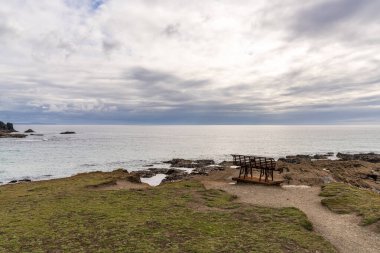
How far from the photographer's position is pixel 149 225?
1770 cm

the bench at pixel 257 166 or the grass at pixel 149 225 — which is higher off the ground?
the bench at pixel 257 166

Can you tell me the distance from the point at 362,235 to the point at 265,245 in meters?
6.23

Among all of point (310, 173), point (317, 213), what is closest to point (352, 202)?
point (317, 213)

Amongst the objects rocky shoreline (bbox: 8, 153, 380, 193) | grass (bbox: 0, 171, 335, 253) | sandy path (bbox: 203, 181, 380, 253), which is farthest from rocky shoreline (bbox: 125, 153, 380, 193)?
grass (bbox: 0, 171, 335, 253)

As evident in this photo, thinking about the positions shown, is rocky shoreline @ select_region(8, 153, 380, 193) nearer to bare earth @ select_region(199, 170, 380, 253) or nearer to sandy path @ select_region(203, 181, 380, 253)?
bare earth @ select_region(199, 170, 380, 253)

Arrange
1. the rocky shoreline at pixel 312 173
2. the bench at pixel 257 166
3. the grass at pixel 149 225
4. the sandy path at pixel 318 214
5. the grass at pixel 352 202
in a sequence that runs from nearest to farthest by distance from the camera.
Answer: the grass at pixel 149 225
the sandy path at pixel 318 214
the grass at pixel 352 202
the bench at pixel 257 166
the rocky shoreline at pixel 312 173

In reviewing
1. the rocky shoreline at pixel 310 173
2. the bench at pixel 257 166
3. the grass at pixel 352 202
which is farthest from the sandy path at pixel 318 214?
the rocky shoreline at pixel 310 173

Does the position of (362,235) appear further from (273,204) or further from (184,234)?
(184,234)

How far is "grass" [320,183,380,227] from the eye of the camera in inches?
781

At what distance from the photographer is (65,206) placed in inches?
876

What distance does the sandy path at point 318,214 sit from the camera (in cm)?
1579

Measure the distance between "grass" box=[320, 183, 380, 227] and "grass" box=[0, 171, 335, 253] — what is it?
398cm

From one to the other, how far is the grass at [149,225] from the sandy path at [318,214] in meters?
1.06

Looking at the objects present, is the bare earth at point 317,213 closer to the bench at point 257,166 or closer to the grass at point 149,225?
the grass at point 149,225
